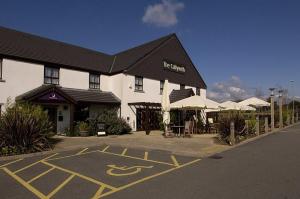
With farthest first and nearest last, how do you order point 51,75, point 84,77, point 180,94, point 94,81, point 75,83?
1. point 180,94
2. point 94,81
3. point 84,77
4. point 75,83
5. point 51,75

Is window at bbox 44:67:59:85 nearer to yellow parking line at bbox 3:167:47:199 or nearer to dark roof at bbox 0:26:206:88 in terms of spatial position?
dark roof at bbox 0:26:206:88

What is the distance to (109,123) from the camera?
20984 millimetres

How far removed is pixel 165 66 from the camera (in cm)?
2834

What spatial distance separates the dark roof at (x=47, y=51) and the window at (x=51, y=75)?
0.56 metres

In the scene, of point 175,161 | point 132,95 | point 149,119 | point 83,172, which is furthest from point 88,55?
point 83,172

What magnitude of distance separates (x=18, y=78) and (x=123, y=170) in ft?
41.7

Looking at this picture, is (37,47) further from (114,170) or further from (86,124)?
(114,170)

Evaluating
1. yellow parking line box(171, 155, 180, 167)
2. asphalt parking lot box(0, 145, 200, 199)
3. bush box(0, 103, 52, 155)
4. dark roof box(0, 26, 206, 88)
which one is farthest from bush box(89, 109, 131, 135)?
yellow parking line box(171, 155, 180, 167)

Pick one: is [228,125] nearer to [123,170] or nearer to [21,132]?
[123,170]

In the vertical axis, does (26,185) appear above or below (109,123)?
below

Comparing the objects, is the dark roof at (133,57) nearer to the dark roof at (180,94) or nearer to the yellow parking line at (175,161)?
the dark roof at (180,94)

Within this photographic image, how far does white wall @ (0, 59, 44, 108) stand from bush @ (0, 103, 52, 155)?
5.33 metres

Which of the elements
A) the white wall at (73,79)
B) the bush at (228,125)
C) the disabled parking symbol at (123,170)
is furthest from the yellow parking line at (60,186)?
the white wall at (73,79)

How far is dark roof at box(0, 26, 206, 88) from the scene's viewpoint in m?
19.6
